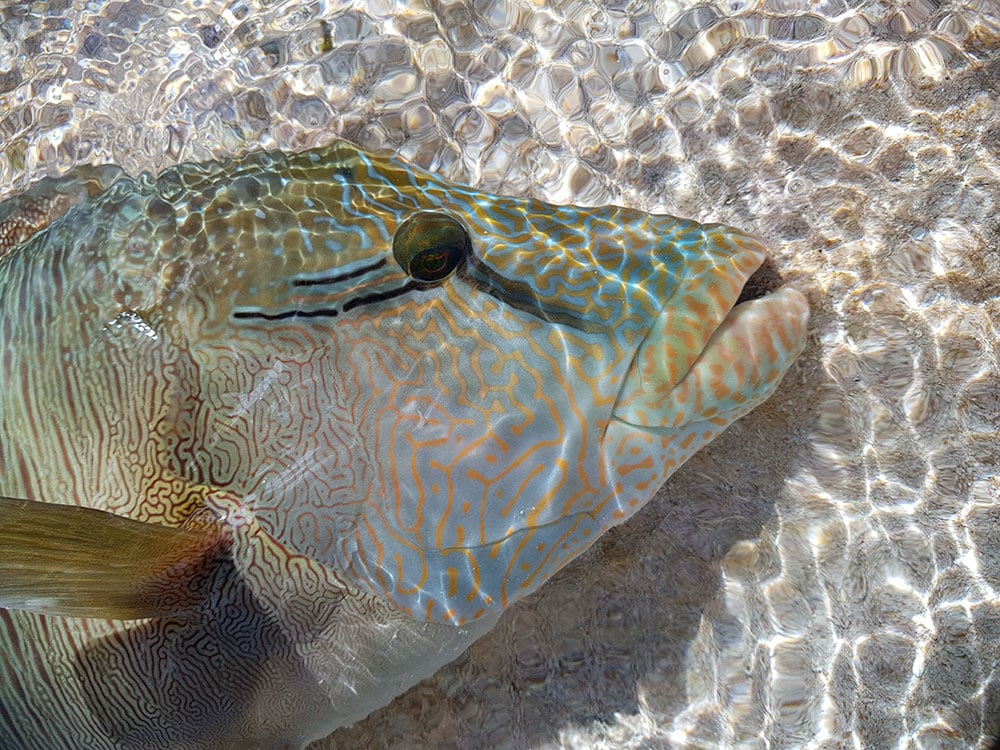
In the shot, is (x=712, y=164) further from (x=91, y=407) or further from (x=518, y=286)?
(x=91, y=407)

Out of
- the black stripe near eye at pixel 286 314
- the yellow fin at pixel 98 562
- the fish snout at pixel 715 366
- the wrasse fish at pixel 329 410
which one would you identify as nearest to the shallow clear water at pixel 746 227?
the fish snout at pixel 715 366

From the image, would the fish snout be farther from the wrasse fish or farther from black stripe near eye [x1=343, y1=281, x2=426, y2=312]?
black stripe near eye [x1=343, y1=281, x2=426, y2=312]

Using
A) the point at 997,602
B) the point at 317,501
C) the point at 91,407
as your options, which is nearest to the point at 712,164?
the point at 997,602

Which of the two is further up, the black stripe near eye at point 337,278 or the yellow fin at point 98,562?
the black stripe near eye at point 337,278

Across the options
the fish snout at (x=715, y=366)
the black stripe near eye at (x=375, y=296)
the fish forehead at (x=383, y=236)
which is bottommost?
the fish snout at (x=715, y=366)

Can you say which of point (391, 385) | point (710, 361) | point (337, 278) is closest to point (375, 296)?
point (337, 278)

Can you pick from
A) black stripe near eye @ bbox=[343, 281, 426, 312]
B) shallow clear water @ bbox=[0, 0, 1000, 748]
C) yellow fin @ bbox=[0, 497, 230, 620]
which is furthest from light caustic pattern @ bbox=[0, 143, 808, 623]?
shallow clear water @ bbox=[0, 0, 1000, 748]

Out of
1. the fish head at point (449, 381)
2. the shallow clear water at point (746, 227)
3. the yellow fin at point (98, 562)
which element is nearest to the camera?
the yellow fin at point (98, 562)

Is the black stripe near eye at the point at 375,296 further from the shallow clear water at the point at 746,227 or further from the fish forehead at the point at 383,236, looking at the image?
the shallow clear water at the point at 746,227
